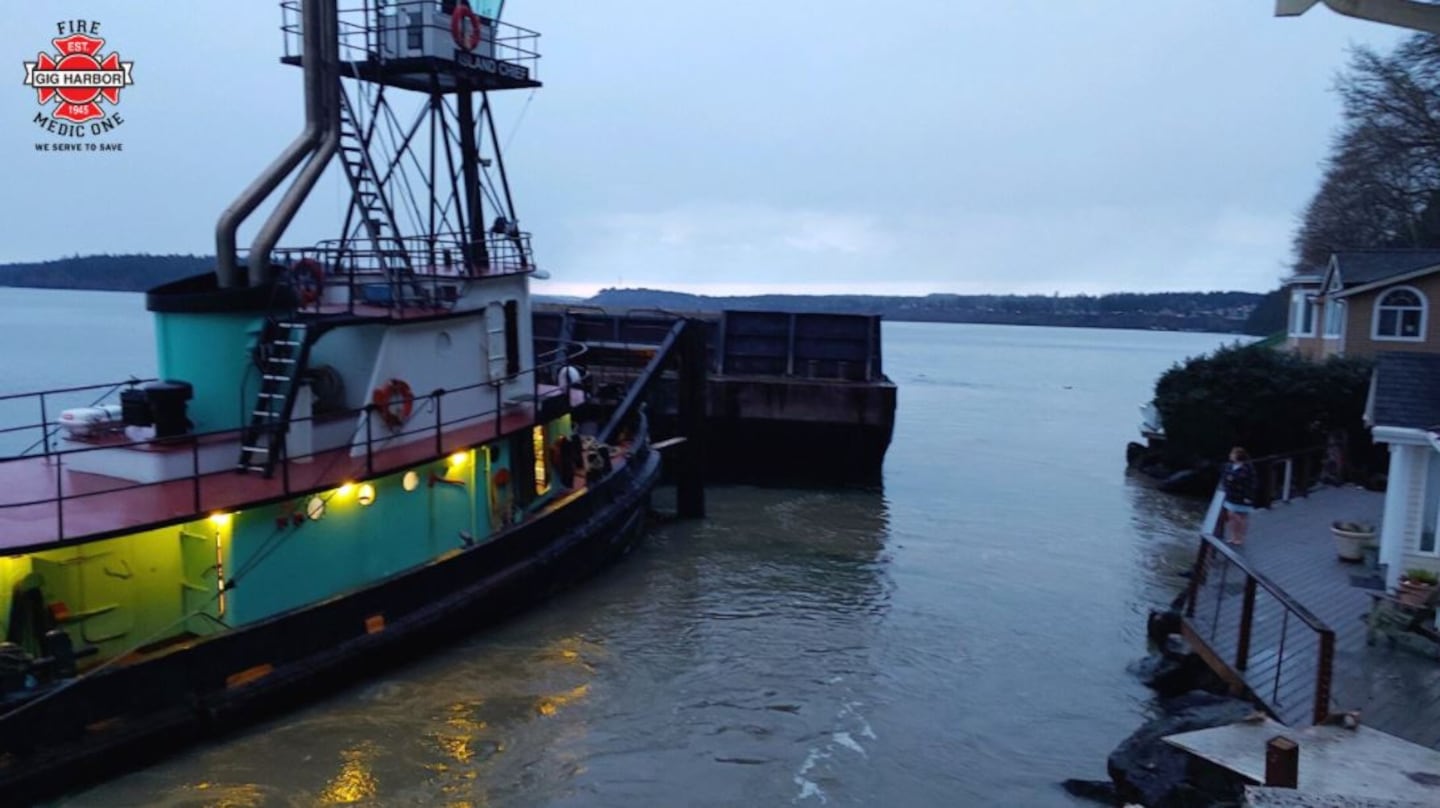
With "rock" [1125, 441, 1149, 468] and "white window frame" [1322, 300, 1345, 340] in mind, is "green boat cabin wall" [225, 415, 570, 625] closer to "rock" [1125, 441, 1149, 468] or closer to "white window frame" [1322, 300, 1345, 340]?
"rock" [1125, 441, 1149, 468]

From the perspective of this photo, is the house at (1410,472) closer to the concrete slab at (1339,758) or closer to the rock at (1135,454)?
the concrete slab at (1339,758)

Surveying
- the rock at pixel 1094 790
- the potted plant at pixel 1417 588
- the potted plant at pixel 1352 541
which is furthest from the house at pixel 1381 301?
the rock at pixel 1094 790

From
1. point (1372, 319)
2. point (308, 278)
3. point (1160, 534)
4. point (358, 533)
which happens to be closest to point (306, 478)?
point (358, 533)

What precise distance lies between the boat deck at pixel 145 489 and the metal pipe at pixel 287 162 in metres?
2.25

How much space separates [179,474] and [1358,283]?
97.2ft

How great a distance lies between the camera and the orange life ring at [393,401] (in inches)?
509

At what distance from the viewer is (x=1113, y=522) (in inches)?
926

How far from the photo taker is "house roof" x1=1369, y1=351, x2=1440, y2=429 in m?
12.6

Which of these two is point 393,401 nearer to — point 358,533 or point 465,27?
point 358,533

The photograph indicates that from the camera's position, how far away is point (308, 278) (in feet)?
43.9

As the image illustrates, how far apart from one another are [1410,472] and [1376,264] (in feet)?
68.0

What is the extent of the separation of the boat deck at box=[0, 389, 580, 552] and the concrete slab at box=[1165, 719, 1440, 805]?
28.9 feet

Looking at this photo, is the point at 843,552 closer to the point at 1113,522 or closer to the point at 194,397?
the point at 1113,522

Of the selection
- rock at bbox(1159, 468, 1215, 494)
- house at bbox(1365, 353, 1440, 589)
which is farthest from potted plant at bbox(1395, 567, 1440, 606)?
rock at bbox(1159, 468, 1215, 494)
